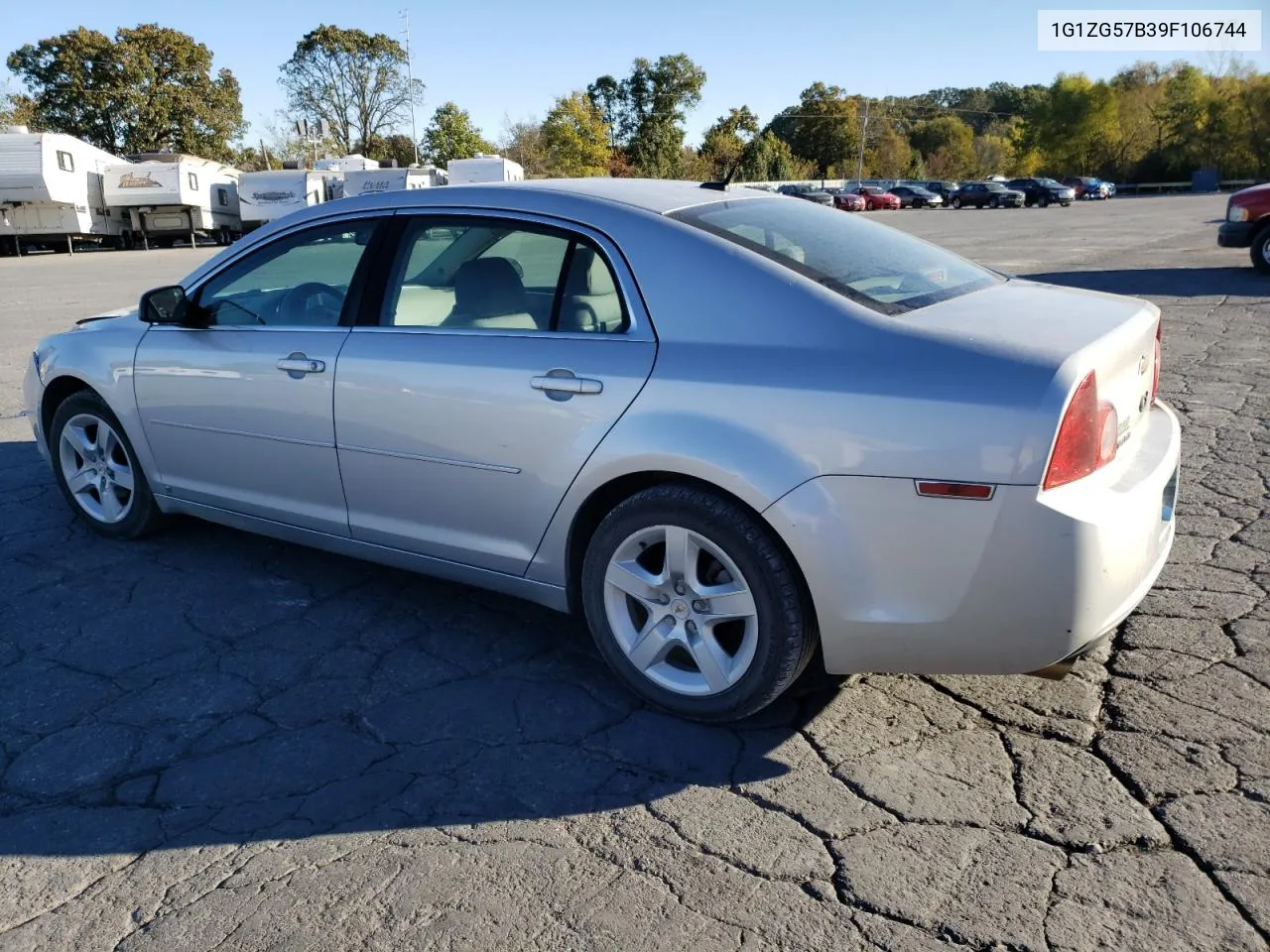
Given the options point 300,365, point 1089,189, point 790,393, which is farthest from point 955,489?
point 1089,189

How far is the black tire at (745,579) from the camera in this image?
2.81m

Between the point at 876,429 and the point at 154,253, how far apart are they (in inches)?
1206

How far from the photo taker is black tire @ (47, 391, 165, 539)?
181 inches

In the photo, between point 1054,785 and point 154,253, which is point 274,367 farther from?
point 154,253

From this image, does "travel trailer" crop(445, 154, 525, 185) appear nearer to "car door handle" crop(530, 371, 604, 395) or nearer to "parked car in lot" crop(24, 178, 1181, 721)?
"parked car in lot" crop(24, 178, 1181, 721)

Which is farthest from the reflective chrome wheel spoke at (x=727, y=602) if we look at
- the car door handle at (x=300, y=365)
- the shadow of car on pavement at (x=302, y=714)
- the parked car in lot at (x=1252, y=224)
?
the parked car in lot at (x=1252, y=224)

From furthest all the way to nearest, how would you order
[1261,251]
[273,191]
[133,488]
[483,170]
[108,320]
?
1. [273,191]
2. [483,170]
3. [1261,251]
4. [108,320]
5. [133,488]

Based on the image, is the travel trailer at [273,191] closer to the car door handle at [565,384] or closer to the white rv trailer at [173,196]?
the white rv trailer at [173,196]

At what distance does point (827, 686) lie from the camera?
130 inches

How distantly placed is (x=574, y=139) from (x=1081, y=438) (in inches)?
2278

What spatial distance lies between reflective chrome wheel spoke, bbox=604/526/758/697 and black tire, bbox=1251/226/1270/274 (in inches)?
557

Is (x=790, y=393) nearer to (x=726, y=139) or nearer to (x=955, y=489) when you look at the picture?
(x=955, y=489)

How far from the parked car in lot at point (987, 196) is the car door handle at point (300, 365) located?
2245 inches

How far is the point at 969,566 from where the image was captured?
2.57 metres
